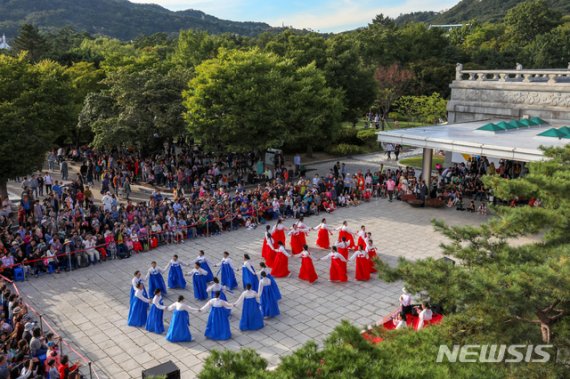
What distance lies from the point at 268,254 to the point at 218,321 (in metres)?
5.12

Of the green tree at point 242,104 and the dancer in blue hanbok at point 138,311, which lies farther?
the green tree at point 242,104

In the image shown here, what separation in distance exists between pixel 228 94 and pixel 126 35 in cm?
15329

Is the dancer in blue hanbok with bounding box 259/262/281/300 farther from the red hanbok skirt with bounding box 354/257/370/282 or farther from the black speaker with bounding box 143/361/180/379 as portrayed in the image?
the black speaker with bounding box 143/361/180/379

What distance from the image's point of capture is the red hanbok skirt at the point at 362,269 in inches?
643

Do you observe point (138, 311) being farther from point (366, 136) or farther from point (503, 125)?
point (366, 136)

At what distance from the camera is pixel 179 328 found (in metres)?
12.6

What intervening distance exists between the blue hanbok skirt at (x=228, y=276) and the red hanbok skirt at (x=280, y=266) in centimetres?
157

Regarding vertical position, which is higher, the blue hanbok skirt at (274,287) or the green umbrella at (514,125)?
the green umbrella at (514,125)

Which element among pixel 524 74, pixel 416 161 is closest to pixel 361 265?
pixel 524 74

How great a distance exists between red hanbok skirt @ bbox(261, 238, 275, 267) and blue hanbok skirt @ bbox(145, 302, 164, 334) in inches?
201

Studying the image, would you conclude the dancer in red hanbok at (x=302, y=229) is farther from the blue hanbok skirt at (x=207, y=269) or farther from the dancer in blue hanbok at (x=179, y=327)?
the dancer in blue hanbok at (x=179, y=327)

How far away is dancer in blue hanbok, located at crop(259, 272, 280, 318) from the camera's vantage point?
1377cm

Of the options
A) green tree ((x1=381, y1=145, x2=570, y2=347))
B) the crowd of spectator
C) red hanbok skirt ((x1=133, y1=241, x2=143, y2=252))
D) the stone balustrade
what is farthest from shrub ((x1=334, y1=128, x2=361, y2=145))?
green tree ((x1=381, y1=145, x2=570, y2=347))

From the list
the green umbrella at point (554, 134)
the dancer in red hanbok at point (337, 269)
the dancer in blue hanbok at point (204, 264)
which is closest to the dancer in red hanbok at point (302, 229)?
the dancer in red hanbok at point (337, 269)
